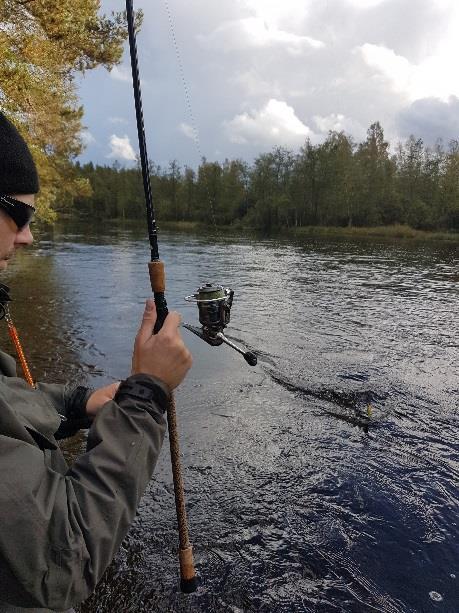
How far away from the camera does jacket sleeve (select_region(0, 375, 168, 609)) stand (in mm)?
1374

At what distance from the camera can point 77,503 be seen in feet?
4.89

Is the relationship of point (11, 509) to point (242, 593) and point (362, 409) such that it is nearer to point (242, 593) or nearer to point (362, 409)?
point (242, 593)

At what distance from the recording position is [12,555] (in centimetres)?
136

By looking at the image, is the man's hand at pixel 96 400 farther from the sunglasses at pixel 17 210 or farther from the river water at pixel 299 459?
the river water at pixel 299 459

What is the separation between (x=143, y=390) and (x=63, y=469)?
0.51m

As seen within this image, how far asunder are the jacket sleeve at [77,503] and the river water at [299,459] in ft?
8.23

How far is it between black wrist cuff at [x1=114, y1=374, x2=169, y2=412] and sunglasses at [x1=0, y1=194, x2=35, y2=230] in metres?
0.70

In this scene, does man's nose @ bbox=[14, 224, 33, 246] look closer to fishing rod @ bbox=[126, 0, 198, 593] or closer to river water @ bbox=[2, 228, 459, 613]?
fishing rod @ bbox=[126, 0, 198, 593]

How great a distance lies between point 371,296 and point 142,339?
1676 cm

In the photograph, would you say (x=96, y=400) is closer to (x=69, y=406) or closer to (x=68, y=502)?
(x=69, y=406)

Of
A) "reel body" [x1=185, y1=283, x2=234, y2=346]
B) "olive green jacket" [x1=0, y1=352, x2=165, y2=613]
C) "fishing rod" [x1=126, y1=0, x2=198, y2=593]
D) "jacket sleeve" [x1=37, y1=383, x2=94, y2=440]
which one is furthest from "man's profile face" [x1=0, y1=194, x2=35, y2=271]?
"reel body" [x1=185, y1=283, x2=234, y2=346]

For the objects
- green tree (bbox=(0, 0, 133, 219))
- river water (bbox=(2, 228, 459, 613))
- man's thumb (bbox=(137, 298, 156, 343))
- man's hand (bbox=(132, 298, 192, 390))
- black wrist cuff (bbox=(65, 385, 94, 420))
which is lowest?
river water (bbox=(2, 228, 459, 613))

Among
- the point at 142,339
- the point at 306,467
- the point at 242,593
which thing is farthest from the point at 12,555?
the point at 306,467

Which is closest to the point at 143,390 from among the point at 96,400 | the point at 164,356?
the point at 164,356
